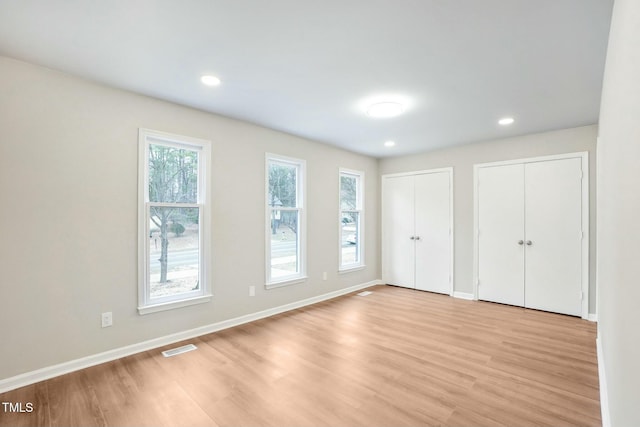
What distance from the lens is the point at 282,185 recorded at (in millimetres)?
4422

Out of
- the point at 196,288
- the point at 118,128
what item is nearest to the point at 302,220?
the point at 196,288

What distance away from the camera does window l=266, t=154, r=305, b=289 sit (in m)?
4.20

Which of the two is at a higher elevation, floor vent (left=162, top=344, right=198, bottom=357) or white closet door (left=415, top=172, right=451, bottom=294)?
white closet door (left=415, top=172, right=451, bottom=294)

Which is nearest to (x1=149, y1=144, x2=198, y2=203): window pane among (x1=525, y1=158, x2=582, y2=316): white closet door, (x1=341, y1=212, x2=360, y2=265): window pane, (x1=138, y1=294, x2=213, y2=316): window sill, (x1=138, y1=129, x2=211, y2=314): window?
(x1=138, y1=129, x2=211, y2=314): window

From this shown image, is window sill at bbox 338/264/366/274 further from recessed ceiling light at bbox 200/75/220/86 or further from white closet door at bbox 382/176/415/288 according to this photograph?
recessed ceiling light at bbox 200/75/220/86

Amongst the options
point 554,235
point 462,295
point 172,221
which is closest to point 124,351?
point 172,221

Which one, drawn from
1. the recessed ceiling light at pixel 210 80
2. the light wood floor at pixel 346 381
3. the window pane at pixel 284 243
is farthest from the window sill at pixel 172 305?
the recessed ceiling light at pixel 210 80

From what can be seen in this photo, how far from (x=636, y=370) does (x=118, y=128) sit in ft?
12.1

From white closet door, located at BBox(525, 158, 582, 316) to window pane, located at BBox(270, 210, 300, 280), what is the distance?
3384mm

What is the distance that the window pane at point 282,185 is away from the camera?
4277 millimetres

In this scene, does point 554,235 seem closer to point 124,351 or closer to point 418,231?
point 418,231

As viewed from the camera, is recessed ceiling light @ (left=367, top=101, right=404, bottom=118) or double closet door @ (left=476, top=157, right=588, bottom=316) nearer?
recessed ceiling light @ (left=367, top=101, right=404, bottom=118)

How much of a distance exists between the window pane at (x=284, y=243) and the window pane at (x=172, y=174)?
46.9 inches

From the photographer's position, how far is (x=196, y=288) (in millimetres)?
3473
